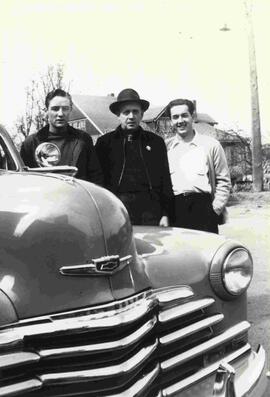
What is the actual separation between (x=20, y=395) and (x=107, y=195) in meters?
0.82

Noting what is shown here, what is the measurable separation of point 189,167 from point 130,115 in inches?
22.7

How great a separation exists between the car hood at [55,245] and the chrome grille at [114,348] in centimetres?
6

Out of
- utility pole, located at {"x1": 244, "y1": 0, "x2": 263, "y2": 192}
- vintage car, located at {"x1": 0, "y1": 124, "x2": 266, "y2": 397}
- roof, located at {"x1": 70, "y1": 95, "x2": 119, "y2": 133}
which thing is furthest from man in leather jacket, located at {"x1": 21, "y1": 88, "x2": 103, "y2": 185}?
roof, located at {"x1": 70, "y1": 95, "x2": 119, "y2": 133}

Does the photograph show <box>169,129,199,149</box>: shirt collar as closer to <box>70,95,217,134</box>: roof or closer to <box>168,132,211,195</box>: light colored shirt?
<box>168,132,211,195</box>: light colored shirt

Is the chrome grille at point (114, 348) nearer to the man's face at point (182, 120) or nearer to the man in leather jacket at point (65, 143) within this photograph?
the man in leather jacket at point (65, 143)

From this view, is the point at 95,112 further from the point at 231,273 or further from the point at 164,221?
the point at 231,273

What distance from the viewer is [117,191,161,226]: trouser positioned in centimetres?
365

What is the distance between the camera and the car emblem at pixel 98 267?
71.1 inches

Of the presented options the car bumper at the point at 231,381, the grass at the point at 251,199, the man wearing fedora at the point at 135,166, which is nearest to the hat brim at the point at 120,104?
the man wearing fedora at the point at 135,166

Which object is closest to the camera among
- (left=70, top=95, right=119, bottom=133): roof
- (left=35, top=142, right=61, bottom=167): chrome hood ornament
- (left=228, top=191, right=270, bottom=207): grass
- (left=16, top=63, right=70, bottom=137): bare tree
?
(left=35, top=142, right=61, bottom=167): chrome hood ornament

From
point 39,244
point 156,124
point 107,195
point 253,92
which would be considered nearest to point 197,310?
point 107,195

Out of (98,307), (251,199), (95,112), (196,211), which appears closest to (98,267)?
(98,307)

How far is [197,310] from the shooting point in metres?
2.21

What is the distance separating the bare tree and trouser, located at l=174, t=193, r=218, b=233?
12.8 meters
